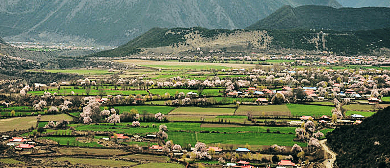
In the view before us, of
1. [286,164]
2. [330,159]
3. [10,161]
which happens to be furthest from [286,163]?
[10,161]

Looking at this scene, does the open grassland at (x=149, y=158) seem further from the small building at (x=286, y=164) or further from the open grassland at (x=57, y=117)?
the open grassland at (x=57, y=117)

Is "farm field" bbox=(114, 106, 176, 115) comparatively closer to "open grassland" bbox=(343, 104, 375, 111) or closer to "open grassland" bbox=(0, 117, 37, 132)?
"open grassland" bbox=(0, 117, 37, 132)

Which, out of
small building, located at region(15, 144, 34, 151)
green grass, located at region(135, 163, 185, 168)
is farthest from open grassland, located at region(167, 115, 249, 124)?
small building, located at region(15, 144, 34, 151)

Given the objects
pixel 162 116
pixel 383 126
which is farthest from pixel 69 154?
pixel 383 126

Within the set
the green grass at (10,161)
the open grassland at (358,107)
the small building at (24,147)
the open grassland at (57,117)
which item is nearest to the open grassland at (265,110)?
the open grassland at (358,107)

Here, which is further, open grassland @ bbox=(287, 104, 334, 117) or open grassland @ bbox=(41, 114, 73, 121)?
open grassland @ bbox=(287, 104, 334, 117)

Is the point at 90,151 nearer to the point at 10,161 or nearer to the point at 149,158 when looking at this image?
the point at 149,158
